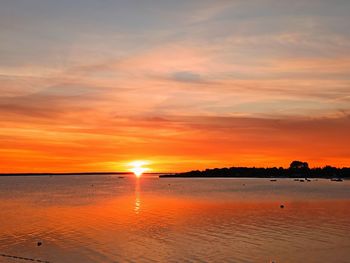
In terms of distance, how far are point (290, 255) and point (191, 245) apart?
Answer: 35.4ft

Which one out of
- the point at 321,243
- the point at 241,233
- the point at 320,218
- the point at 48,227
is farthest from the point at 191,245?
the point at 320,218

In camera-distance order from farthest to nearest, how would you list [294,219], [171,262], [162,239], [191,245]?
[294,219] < [162,239] < [191,245] < [171,262]

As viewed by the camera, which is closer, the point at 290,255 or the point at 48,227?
the point at 290,255

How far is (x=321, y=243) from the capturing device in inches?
1913

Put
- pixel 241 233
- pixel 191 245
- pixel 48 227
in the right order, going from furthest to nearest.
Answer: pixel 48 227 < pixel 241 233 < pixel 191 245

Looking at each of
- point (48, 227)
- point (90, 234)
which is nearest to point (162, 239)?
point (90, 234)

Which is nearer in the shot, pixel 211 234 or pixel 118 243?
pixel 118 243

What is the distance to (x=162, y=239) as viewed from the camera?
52094 mm

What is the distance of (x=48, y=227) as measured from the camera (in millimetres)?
63125

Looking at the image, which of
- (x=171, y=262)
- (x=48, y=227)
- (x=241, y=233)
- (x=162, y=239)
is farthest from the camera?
(x=48, y=227)

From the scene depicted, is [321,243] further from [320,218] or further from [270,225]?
[320,218]

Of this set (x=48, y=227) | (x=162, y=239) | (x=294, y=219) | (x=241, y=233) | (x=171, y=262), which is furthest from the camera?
(x=294, y=219)

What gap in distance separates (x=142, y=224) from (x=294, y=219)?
80.1ft

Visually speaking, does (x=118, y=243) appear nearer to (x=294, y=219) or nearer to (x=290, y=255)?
(x=290, y=255)
